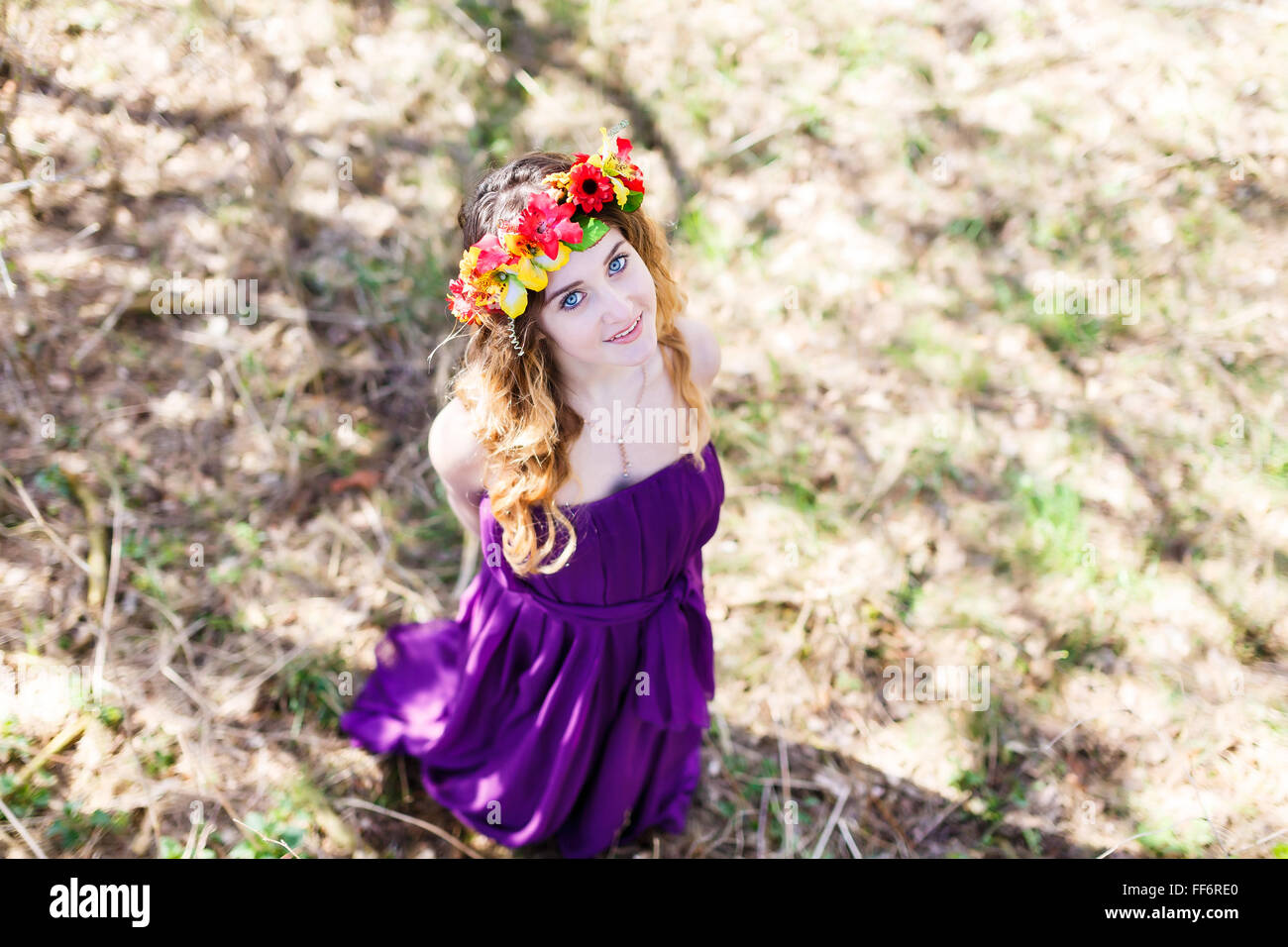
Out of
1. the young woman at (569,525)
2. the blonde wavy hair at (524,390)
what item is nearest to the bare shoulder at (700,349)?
the young woman at (569,525)

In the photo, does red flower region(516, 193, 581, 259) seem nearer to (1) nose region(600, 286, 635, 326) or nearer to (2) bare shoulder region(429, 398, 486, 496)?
(1) nose region(600, 286, 635, 326)

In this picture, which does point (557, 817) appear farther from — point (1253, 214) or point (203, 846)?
point (1253, 214)

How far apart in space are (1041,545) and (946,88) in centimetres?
269

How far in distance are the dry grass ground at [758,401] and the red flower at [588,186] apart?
2.13m

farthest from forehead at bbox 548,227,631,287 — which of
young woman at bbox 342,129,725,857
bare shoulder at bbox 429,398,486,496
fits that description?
bare shoulder at bbox 429,398,486,496

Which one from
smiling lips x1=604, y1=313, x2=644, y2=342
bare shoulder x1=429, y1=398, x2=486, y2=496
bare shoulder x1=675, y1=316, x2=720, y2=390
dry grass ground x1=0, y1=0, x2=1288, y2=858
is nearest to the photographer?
smiling lips x1=604, y1=313, x2=644, y2=342

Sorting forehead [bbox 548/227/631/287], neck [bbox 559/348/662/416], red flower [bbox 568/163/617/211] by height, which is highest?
red flower [bbox 568/163/617/211]

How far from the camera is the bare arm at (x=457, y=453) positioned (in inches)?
82.4

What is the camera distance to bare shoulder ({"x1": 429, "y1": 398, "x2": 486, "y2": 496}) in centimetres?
209

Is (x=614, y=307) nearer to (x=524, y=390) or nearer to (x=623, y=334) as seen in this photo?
(x=623, y=334)

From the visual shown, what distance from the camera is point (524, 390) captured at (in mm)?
1940

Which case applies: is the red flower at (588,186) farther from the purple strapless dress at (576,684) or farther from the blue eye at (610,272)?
the purple strapless dress at (576,684)

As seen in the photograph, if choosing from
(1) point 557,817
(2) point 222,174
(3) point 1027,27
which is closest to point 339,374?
(2) point 222,174

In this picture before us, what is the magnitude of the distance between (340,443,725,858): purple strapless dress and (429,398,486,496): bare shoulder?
9 centimetres
